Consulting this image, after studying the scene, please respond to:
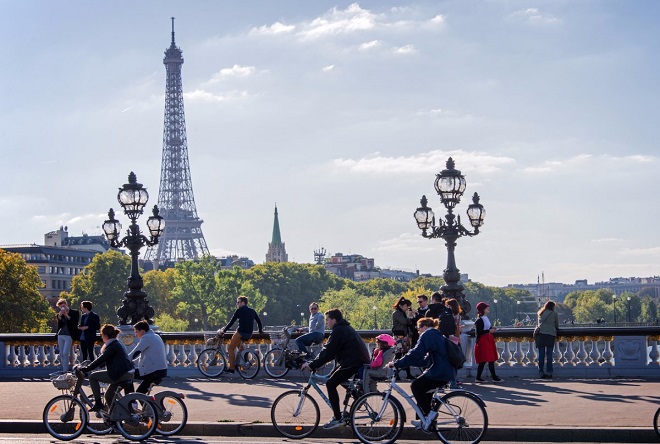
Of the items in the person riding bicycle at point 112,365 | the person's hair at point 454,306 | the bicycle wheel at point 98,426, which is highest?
the person's hair at point 454,306

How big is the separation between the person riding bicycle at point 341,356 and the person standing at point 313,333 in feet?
27.2

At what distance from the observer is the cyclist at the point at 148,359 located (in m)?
18.8

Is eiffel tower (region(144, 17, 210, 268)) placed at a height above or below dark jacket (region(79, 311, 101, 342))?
above

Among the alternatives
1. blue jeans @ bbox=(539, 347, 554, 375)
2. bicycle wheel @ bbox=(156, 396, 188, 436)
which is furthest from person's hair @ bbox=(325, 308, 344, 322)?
blue jeans @ bbox=(539, 347, 554, 375)

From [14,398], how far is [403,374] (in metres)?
8.97

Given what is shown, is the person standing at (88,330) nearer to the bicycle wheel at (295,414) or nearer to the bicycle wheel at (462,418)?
the bicycle wheel at (295,414)

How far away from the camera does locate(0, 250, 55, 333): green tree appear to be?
266 feet

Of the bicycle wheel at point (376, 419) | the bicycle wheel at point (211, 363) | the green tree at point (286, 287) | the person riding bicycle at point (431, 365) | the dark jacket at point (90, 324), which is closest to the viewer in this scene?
the person riding bicycle at point (431, 365)

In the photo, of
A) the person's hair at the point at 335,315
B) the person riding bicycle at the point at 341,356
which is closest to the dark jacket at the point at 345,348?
the person riding bicycle at the point at 341,356

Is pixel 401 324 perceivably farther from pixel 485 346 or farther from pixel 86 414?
pixel 86 414

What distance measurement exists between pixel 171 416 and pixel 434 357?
186 inches

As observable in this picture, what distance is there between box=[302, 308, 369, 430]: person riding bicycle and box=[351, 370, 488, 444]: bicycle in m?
0.56

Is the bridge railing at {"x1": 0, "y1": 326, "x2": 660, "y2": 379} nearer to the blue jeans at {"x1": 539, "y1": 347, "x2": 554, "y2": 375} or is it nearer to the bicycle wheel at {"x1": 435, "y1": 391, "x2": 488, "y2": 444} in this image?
the blue jeans at {"x1": 539, "y1": 347, "x2": 554, "y2": 375}

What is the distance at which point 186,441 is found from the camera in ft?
59.6
